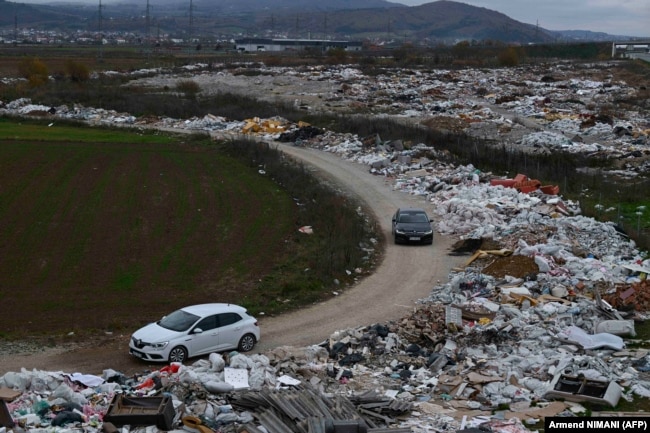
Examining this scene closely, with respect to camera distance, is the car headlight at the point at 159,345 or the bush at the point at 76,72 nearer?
the car headlight at the point at 159,345

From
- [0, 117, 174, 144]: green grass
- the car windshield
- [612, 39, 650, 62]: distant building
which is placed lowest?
the car windshield

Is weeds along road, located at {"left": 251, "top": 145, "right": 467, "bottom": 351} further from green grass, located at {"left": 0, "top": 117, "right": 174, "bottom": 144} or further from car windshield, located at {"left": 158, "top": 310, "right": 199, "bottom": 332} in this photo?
green grass, located at {"left": 0, "top": 117, "right": 174, "bottom": 144}

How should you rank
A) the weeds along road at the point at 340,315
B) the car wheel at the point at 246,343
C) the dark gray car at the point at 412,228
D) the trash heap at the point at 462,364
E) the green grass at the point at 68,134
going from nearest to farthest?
the trash heap at the point at 462,364 → the weeds along road at the point at 340,315 → the car wheel at the point at 246,343 → the dark gray car at the point at 412,228 → the green grass at the point at 68,134

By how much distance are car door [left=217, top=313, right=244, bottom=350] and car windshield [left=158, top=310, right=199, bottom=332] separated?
0.60 meters

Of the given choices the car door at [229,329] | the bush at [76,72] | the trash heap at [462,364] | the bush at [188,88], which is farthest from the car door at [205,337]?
the bush at [76,72]

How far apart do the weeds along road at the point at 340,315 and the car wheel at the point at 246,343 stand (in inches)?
7.5

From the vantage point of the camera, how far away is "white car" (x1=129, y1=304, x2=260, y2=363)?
18141 millimetres

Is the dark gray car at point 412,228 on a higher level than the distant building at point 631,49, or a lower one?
Result: lower

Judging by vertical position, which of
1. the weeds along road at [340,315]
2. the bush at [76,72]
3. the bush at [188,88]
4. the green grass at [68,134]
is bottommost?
the weeds along road at [340,315]

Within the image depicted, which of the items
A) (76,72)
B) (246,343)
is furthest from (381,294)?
(76,72)

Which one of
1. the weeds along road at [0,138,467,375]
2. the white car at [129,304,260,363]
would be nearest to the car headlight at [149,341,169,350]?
the white car at [129,304,260,363]

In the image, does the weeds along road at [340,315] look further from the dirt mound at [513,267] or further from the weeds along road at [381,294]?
the dirt mound at [513,267]

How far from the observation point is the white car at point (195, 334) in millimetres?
18141

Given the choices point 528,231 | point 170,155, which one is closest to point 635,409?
point 528,231
